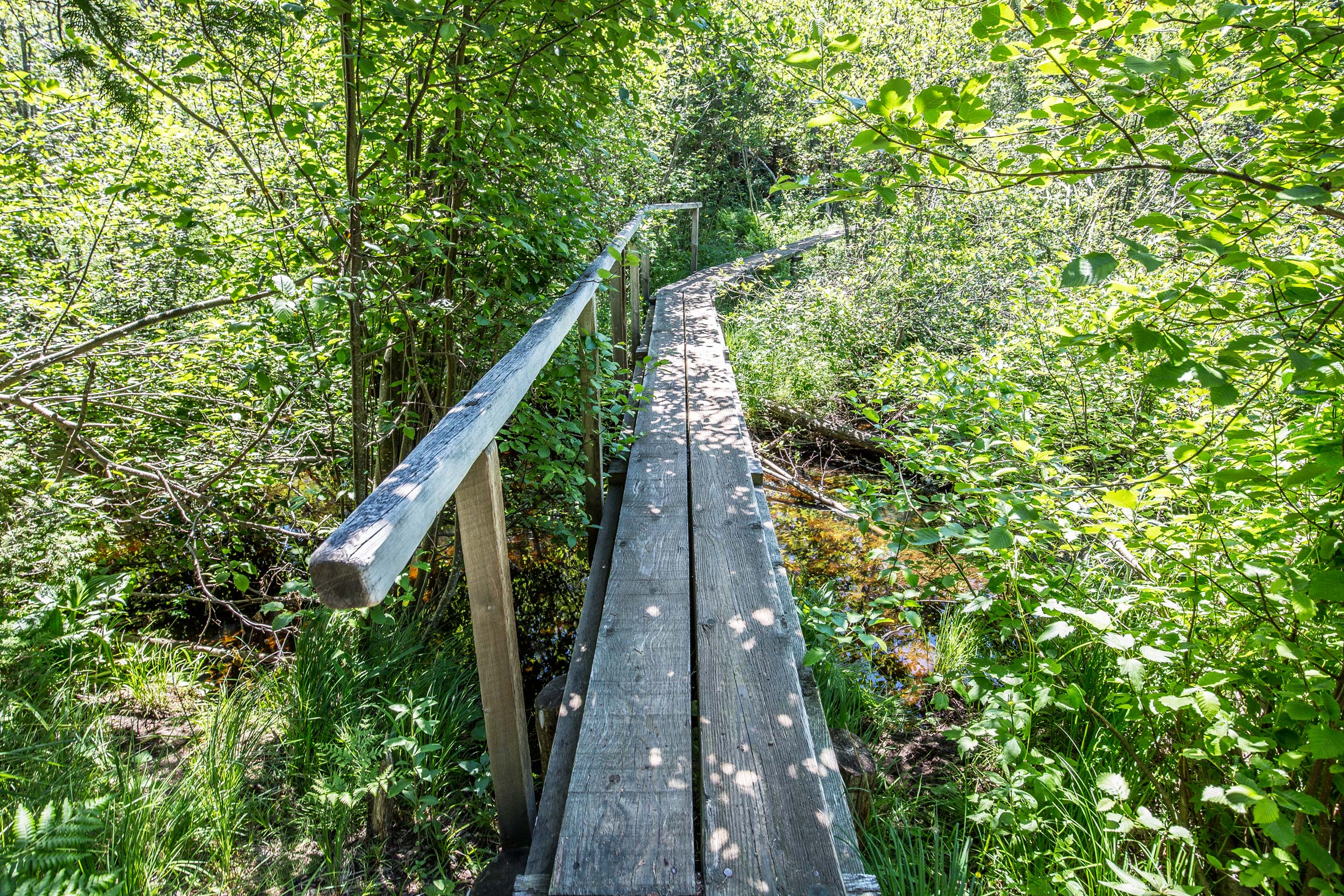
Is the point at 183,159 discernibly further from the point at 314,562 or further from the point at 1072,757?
the point at 1072,757

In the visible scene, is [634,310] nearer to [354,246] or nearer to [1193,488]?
[354,246]

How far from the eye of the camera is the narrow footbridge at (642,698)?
1300 mm

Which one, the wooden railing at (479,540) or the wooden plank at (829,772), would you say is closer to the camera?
the wooden railing at (479,540)

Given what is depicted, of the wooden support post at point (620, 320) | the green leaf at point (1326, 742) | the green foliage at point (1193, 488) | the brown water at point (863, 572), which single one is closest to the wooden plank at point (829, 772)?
the green foliage at point (1193, 488)

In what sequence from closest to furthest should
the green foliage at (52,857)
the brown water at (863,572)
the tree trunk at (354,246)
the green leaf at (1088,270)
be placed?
the green leaf at (1088,270) < the green foliage at (52,857) < the tree trunk at (354,246) < the brown water at (863,572)

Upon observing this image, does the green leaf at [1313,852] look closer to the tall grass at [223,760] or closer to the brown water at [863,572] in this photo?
the brown water at [863,572]

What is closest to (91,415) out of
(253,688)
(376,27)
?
(253,688)

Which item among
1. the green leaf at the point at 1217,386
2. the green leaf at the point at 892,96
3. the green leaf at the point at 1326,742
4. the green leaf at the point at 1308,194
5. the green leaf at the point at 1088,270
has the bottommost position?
the green leaf at the point at 1326,742

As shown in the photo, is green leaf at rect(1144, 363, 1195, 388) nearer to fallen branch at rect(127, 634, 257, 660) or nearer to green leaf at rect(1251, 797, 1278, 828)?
green leaf at rect(1251, 797, 1278, 828)

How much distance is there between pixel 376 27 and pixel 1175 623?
3606mm

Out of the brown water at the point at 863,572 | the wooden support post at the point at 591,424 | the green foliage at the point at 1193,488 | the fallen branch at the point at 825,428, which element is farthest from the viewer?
the fallen branch at the point at 825,428

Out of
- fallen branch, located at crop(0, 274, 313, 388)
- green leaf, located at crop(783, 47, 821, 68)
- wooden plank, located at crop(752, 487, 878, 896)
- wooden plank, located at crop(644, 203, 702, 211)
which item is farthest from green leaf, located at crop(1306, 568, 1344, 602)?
wooden plank, located at crop(644, 203, 702, 211)

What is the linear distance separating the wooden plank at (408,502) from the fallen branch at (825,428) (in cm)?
516

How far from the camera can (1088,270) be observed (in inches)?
47.3
